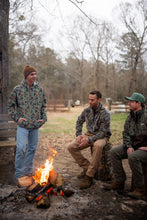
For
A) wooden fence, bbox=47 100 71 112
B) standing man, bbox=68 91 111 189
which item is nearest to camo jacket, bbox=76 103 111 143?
standing man, bbox=68 91 111 189

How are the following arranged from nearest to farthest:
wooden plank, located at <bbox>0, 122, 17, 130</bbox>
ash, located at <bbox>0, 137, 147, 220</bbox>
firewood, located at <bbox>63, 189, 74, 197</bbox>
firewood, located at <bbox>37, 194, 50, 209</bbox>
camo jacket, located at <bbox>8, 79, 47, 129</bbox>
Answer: ash, located at <bbox>0, 137, 147, 220</bbox>, firewood, located at <bbox>37, 194, 50, 209</bbox>, firewood, located at <bbox>63, 189, 74, 197</bbox>, camo jacket, located at <bbox>8, 79, 47, 129</bbox>, wooden plank, located at <bbox>0, 122, 17, 130</bbox>

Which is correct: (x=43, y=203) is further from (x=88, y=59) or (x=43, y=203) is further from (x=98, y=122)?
(x=88, y=59)

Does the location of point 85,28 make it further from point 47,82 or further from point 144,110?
point 144,110

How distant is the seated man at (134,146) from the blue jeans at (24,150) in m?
1.50

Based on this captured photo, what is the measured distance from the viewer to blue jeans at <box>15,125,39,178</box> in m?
3.32

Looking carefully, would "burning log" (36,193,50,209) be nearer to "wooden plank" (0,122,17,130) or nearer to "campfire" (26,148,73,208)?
"campfire" (26,148,73,208)

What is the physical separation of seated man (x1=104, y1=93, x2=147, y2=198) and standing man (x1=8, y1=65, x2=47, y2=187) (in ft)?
4.94

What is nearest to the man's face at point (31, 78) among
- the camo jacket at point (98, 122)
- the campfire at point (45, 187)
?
the camo jacket at point (98, 122)

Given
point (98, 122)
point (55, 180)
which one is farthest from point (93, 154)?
point (55, 180)

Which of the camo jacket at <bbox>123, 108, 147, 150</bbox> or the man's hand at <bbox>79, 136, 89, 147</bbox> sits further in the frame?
the man's hand at <bbox>79, 136, 89, 147</bbox>

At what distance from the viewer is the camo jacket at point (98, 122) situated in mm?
3479

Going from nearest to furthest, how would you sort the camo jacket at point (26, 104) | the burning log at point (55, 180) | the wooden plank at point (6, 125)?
the burning log at point (55, 180), the camo jacket at point (26, 104), the wooden plank at point (6, 125)

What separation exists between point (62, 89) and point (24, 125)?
30287 mm

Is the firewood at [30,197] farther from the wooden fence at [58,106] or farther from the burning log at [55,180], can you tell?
the wooden fence at [58,106]
